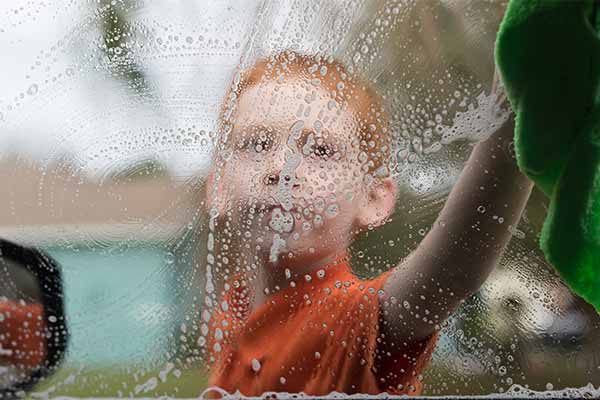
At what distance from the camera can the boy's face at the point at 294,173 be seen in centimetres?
49

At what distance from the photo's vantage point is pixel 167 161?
0.50 m

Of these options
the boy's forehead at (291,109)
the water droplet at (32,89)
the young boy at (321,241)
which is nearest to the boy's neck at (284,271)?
the young boy at (321,241)

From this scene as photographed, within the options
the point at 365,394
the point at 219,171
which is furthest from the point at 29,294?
the point at 365,394

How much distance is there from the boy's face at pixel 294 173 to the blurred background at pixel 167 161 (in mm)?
24

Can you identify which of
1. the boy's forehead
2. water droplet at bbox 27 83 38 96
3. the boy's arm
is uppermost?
water droplet at bbox 27 83 38 96

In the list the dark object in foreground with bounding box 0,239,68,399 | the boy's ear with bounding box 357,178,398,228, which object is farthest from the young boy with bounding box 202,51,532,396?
the dark object in foreground with bounding box 0,239,68,399

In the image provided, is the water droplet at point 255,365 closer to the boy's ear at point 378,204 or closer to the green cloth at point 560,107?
the boy's ear at point 378,204

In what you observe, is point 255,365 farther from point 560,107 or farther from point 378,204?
point 560,107

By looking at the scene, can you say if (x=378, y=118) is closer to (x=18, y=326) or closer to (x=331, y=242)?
(x=331, y=242)

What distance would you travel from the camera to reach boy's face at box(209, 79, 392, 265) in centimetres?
49

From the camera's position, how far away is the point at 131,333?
0.50 meters

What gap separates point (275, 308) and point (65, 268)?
18 centimetres

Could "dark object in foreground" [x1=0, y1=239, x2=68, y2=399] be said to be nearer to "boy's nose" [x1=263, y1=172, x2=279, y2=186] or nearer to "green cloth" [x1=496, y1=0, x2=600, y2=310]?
"boy's nose" [x1=263, y1=172, x2=279, y2=186]

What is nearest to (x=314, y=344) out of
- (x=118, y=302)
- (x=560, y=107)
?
(x=118, y=302)
